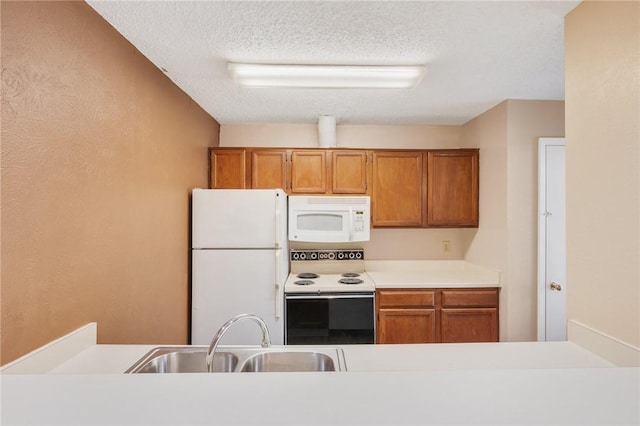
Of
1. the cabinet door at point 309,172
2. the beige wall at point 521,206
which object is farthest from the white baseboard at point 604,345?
the cabinet door at point 309,172

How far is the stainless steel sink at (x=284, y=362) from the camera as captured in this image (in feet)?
4.46

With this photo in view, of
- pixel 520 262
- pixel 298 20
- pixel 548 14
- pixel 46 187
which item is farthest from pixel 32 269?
pixel 520 262

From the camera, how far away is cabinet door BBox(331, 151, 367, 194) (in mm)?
3078

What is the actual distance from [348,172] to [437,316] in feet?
5.16

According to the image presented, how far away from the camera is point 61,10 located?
121 cm

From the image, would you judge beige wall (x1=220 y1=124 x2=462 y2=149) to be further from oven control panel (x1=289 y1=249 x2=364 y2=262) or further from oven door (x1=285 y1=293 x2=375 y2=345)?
oven door (x1=285 y1=293 x2=375 y2=345)

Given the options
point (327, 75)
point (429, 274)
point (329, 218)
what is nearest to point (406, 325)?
point (429, 274)

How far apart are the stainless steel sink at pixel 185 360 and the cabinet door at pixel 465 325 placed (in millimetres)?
2007

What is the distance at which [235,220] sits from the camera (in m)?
2.44

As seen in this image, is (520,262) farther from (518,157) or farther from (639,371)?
(639,371)

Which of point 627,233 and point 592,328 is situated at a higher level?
point 627,233

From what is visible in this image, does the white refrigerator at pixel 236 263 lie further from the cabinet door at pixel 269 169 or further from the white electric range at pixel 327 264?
the white electric range at pixel 327 264

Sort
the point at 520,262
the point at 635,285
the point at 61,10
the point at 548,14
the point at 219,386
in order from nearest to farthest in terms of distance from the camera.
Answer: the point at 219,386 < the point at 635,285 < the point at 61,10 < the point at 548,14 < the point at 520,262

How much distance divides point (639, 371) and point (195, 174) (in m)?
2.76
